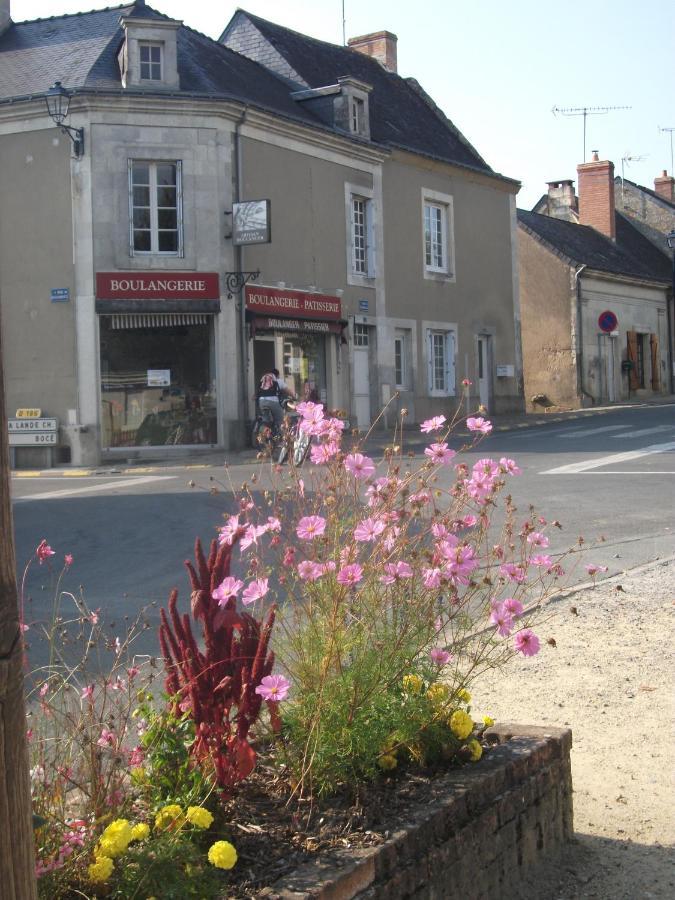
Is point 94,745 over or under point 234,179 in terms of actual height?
under

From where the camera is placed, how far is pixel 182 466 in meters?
20.4

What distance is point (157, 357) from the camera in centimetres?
2298

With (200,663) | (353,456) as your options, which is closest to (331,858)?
(200,663)

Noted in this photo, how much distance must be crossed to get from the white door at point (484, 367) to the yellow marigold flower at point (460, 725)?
28203mm

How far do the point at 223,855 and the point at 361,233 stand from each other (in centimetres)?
2578

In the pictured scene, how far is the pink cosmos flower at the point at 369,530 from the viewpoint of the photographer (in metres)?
3.23

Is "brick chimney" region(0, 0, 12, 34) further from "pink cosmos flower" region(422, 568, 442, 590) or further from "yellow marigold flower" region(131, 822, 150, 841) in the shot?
"yellow marigold flower" region(131, 822, 150, 841)

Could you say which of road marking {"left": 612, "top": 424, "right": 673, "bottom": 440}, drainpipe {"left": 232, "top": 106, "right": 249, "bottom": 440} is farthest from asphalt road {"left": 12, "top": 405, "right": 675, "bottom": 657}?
drainpipe {"left": 232, "top": 106, "right": 249, "bottom": 440}

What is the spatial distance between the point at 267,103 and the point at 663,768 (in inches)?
891

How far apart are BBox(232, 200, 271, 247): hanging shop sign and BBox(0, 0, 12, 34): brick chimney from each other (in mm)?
7329

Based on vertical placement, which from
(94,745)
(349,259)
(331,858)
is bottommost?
(331,858)

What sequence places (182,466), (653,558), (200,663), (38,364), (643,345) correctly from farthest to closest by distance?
(643,345) → (38,364) → (182,466) → (653,558) → (200,663)

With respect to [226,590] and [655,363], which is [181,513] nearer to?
[226,590]

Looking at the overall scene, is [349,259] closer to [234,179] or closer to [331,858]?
[234,179]
